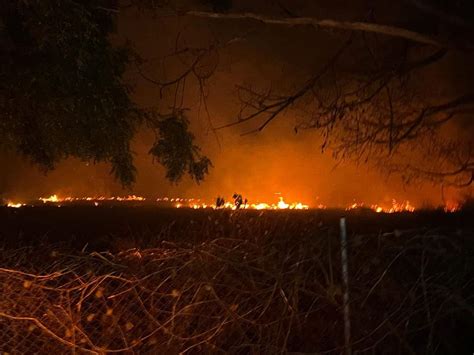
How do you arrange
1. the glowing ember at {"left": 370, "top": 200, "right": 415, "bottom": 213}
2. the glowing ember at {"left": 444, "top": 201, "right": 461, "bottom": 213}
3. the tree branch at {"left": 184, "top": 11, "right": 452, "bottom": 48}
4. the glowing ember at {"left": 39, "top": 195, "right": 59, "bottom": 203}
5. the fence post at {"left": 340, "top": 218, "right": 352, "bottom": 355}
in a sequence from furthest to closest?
the glowing ember at {"left": 39, "top": 195, "right": 59, "bottom": 203}, the glowing ember at {"left": 370, "top": 200, "right": 415, "bottom": 213}, the glowing ember at {"left": 444, "top": 201, "right": 461, "bottom": 213}, the tree branch at {"left": 184, "top": 11, "right": 452, "bottom": 48}, the fence post at {"left": 340, "top": 218, "right": 352, "bottom": 355}

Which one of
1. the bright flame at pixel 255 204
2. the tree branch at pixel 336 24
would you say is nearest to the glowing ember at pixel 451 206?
the bright flame at pixel 255 204

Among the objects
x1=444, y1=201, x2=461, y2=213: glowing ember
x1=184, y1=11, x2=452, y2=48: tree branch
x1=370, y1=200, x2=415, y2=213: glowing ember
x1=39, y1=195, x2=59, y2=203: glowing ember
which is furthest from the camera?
x1=39, y1=195, x2=59, y2=203: glowing ember

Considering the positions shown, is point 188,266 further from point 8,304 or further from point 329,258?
point 8,304

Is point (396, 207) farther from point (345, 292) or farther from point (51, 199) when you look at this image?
point (345, 292)

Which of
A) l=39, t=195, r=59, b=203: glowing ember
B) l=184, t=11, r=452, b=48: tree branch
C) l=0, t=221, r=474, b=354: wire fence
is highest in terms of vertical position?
l=184, t=11, r=452, b=48: tree branch

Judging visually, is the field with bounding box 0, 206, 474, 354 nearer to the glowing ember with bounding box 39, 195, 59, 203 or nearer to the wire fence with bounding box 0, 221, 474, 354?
the wire fence with bounding box 0, 221, 474, 354

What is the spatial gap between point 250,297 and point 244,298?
0.16 feet

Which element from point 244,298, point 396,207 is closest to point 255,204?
point 396,207

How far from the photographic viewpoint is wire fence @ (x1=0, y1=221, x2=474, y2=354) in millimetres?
4652

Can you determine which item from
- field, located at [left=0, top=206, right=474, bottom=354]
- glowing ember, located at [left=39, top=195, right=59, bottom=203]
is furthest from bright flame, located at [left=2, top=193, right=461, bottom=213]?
field, located at [left=0, top=206, right=474, bottom=354]

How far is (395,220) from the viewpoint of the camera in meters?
13.8

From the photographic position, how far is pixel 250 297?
15.5ft

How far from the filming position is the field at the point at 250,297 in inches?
183

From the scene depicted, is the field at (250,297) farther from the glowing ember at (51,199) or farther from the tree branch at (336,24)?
the glowing ember at (51,199)
